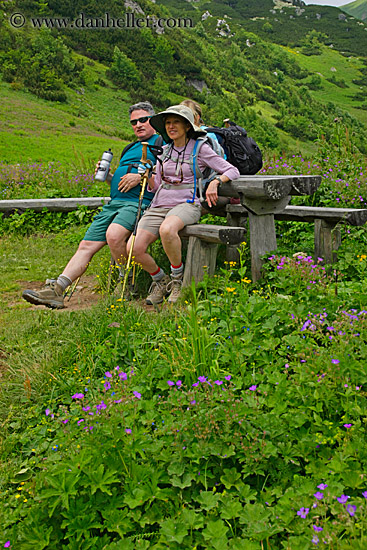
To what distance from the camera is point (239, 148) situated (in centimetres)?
504

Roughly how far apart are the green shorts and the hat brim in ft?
2.32

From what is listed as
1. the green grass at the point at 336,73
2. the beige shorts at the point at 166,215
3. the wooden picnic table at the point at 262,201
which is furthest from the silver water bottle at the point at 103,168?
the green grass at the point at 336,73

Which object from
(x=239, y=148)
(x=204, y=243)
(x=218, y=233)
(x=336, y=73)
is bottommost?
(x=204, y=243)

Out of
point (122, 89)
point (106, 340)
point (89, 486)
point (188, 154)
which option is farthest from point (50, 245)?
point (122, 89)

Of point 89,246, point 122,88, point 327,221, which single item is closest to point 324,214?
point 327,221

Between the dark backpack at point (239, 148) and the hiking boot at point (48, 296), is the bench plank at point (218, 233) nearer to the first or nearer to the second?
the dark backpack at point (239, 148)

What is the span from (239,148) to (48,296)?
237 centimetres

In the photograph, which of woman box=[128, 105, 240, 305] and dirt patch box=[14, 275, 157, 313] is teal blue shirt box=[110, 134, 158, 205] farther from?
dirt patch box=[14, 275, 157, 313]

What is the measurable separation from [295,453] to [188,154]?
9.99ft

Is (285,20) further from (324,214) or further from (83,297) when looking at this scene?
(83,297)

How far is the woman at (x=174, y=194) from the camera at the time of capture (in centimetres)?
435

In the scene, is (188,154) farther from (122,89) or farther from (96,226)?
(122,89)

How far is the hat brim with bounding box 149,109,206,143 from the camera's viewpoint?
4.33 meters

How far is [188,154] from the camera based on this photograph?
4.52m
